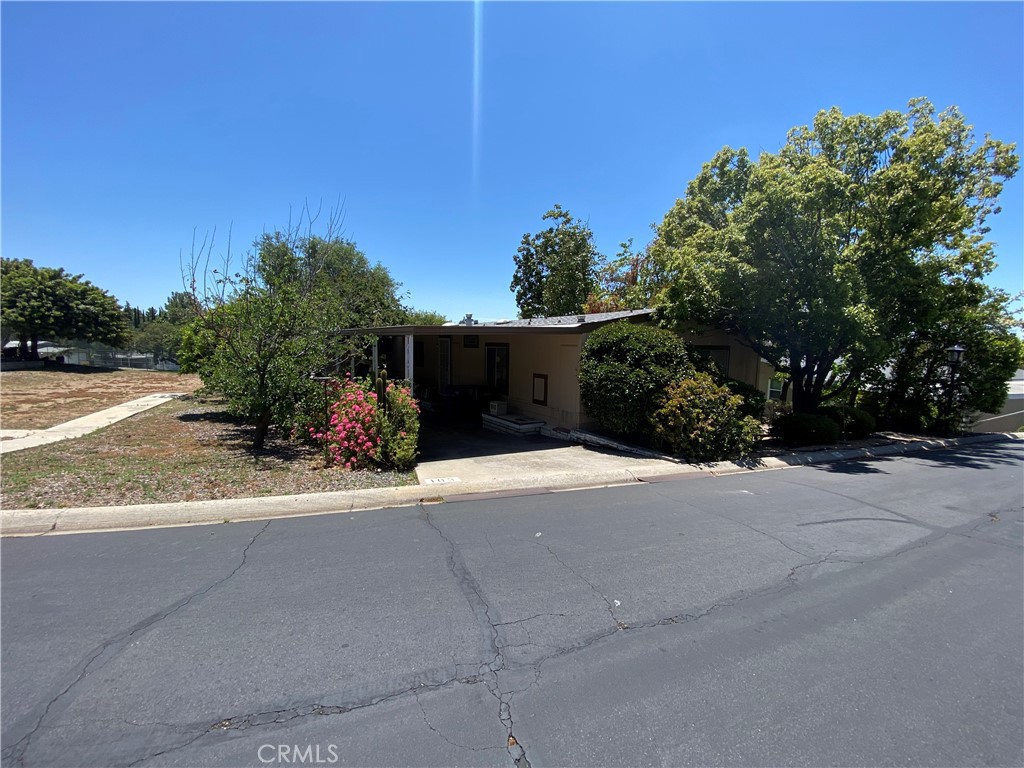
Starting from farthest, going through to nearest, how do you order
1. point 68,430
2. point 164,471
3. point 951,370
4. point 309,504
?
point 951,370 < point 68,430 < point 164,471 < point 309,504

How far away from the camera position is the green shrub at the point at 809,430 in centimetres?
1151

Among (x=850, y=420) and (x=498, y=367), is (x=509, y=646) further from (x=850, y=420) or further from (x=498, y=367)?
(x=850, y=420)

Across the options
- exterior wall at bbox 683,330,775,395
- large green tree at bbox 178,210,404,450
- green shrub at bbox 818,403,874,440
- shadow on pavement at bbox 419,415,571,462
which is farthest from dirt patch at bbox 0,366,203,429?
green shrub at bbox 818,403,874,440

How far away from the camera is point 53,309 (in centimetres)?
2948

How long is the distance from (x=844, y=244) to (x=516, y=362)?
8806 millimetres

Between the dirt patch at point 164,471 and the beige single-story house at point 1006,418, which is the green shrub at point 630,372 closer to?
the dirt patch at point 164,471

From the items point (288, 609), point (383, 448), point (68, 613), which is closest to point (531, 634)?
point (288, 609)

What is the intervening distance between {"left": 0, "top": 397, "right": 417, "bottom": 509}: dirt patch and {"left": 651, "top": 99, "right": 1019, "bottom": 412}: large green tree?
8792 millimetres

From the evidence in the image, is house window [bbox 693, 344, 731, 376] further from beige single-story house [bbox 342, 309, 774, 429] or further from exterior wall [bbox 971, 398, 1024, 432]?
exterior wall [bbox 971, 398, 1024, 432]

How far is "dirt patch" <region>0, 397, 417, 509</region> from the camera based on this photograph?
5.84 meters

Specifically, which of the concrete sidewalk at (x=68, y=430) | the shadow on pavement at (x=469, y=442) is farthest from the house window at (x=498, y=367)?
the concrete sidewalk at (x=68, y=430)

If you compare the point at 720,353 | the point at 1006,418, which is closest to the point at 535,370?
the point at 720,353

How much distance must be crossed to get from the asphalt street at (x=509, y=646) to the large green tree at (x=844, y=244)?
251 inches

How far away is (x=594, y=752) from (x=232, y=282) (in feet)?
32.2
